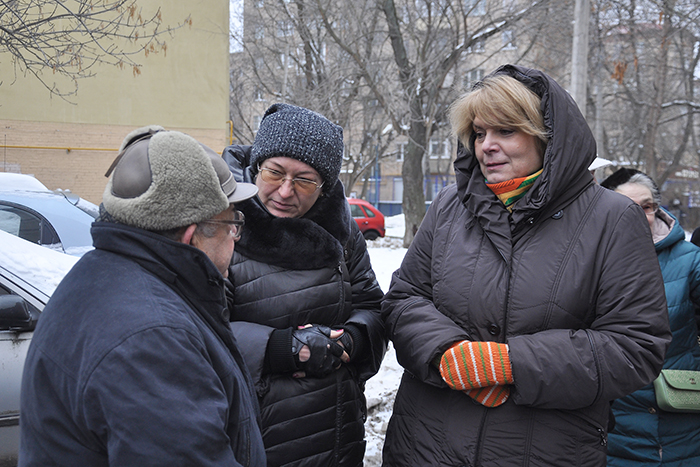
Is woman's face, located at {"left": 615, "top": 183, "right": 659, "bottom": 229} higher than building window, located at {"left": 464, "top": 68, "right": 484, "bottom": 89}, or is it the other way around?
building window, located at {"left": 464, "top": 68, "right": 484, "bottom": 89}

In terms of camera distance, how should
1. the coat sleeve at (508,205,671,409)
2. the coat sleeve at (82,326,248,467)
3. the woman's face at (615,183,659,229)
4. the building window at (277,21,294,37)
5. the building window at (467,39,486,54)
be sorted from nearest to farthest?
the coat sleeve at (82,326,248,467) → the coat sleeve at (508,205,671,409) → the woman's face at (615,183,659,229) → the building window at (467,39,486,54) → the building window at (277,21,294,37)

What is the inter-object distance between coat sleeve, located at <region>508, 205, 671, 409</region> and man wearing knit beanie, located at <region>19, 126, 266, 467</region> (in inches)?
34.0

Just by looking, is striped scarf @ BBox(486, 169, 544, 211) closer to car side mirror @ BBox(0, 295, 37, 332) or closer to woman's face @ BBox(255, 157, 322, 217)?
woman's face @ BBox(255, 157, 322, 217)

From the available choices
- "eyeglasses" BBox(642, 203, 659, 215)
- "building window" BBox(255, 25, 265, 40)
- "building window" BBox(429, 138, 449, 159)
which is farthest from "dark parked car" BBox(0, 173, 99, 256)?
"building window" BBox(255, 25, 265, 40)

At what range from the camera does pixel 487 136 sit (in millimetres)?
1953

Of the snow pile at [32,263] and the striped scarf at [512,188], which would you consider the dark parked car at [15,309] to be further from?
the striped scarf at [512,188]

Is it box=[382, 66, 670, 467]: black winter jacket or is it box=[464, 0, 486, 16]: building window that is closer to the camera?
box=[382, 66, 670, 467]: black winter jacket

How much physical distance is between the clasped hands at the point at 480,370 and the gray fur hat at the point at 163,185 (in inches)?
37.3

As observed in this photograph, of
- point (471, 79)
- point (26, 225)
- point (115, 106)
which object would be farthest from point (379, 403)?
point (115, 106)

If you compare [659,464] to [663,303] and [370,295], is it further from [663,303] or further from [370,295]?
[370,295]

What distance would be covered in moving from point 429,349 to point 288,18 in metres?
15.6

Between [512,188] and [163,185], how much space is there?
1.23 m

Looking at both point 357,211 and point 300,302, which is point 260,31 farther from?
point 300,302

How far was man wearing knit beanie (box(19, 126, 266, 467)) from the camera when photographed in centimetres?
100
